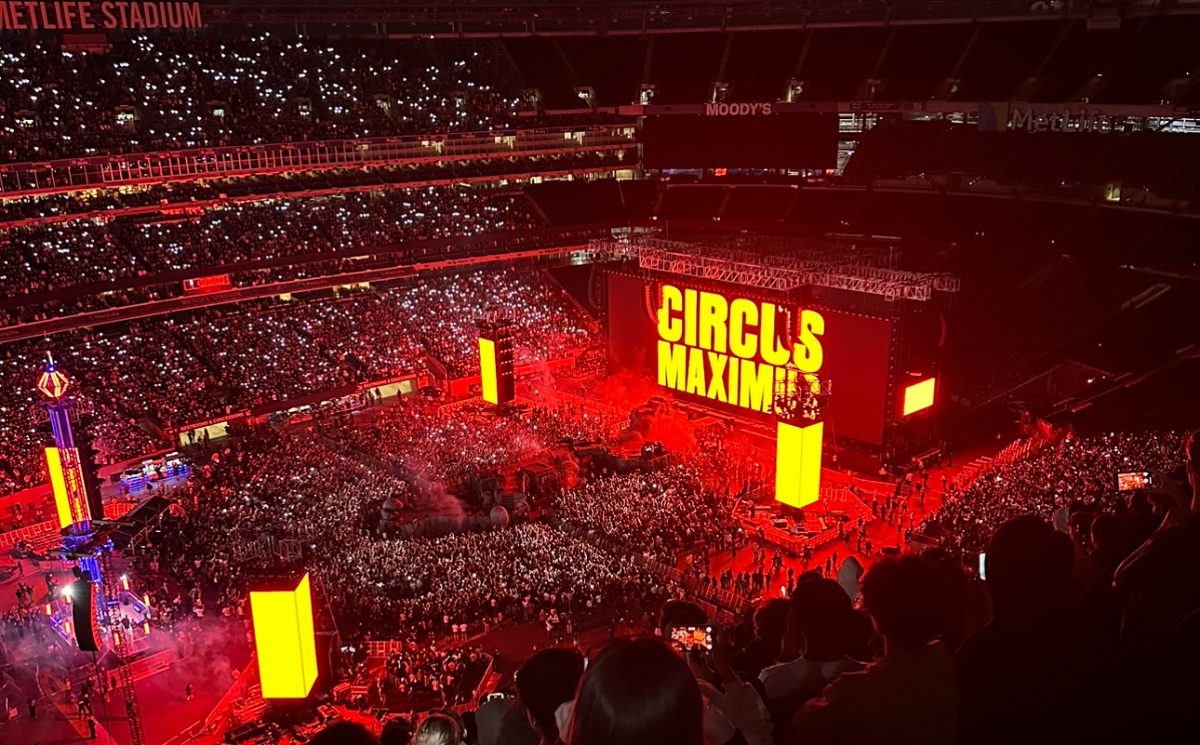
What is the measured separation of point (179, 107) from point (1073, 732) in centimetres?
4206

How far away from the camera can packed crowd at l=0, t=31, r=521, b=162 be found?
117ft

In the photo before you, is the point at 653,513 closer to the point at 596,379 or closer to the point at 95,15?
the point at 596,379

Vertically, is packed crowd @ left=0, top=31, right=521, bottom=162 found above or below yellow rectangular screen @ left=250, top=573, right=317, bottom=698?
above

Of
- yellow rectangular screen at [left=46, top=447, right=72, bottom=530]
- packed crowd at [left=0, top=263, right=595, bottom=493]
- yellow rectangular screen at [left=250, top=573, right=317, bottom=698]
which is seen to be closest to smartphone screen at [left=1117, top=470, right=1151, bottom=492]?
yellow rectangular screen at [left=250, top=573, right=317, bottom=698]

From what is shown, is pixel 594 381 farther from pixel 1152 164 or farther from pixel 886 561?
pixel 886 561

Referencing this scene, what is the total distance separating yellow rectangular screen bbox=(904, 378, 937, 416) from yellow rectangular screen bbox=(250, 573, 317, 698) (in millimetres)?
19090

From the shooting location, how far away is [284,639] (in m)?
15.7

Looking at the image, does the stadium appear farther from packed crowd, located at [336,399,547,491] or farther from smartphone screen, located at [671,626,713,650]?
packed crowd, located at [336,399,547,491]

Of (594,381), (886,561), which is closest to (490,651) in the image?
(886,561)

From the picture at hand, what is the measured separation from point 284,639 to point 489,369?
17.7 m

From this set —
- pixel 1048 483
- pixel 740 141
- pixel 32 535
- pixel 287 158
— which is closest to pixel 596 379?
pixel 740 141

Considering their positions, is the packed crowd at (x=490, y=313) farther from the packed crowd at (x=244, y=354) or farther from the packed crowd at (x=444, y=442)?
the packed crowd at (x=444, y=442)

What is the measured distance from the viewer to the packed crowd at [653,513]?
21922mm

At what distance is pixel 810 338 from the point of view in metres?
29.3
